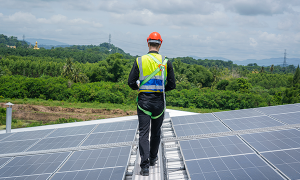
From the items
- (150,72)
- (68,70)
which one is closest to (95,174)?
(150,72)

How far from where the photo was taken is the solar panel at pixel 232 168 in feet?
11.1

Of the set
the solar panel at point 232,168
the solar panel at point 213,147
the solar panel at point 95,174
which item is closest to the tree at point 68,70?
the solar panel at point 213,147

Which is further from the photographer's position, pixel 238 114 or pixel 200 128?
pixel 238 114

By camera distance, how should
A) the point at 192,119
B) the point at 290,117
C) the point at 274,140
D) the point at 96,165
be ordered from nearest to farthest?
1. the point at 96,165
2. the point at 274,140
3. the point at 290,117
4. the point at 192,119

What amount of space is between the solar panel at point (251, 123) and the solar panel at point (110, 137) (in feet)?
8.99

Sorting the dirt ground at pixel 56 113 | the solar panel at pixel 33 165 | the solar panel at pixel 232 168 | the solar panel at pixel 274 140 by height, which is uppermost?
the solar panel at pixel 274 140

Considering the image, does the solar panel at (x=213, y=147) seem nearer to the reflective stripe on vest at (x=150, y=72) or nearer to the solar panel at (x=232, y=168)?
the solar panel at (x=232, y=168)

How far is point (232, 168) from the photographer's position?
3648 mm

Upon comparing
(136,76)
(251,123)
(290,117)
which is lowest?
(251,123)

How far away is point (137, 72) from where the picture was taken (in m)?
3.75

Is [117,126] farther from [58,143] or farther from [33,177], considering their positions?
[33,177]

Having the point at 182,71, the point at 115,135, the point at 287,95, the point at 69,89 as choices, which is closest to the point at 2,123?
the point at 69,89

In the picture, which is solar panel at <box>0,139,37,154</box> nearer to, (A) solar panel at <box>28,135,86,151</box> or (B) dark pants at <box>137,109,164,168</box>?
(A) solar panel at <box>28,135,86,151</box>

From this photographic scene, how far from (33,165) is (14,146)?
77.4 inches
